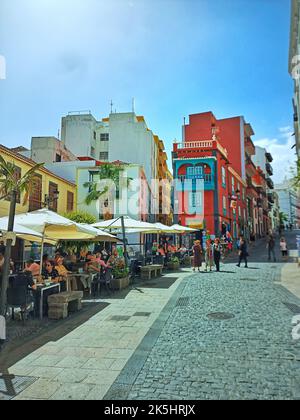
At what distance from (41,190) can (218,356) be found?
20063 millimetres

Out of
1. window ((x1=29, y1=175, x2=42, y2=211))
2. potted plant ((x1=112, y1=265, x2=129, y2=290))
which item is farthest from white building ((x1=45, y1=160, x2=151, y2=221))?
potted plant ((x1=112, y1=265, x2=129, y2=290))

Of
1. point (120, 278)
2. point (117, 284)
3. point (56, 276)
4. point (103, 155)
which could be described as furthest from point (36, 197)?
point (103, 155)

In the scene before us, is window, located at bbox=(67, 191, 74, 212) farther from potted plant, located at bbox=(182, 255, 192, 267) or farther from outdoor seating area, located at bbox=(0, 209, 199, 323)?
outdoor seating area, located at bbox=(0, 209, 199, 323)

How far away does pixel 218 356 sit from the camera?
180 inches

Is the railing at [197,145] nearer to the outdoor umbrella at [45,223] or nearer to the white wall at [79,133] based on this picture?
the white wall at [79,133]

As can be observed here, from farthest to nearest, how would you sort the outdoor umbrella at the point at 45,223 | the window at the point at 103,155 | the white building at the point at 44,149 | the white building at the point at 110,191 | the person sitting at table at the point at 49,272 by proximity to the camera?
the window at the point at 103,155, the white building at the point at 44,149, the white building at the point at 110,191, the person sitting at table at the point at 49,272, the outdoor umbrella at the point at 45,223

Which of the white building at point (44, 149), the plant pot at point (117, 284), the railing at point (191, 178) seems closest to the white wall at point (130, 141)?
the railing at point (191, 178)

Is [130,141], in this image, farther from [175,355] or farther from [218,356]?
[218,356]

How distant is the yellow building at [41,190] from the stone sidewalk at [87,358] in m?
9.43

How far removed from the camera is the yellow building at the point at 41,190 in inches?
723

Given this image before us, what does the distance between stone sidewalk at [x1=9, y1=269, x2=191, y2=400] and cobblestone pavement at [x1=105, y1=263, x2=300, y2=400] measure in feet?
0.74

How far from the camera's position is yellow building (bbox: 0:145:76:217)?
18.4m

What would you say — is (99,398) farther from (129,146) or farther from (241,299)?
(129,146)
